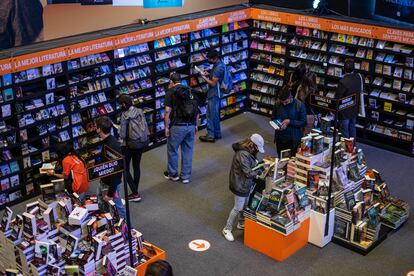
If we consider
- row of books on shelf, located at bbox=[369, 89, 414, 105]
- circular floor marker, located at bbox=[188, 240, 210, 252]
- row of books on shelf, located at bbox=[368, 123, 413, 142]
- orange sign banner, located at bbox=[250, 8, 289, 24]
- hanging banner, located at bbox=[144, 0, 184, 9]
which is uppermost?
hanging banner, located at bbox=[144, 0, 184, 9]

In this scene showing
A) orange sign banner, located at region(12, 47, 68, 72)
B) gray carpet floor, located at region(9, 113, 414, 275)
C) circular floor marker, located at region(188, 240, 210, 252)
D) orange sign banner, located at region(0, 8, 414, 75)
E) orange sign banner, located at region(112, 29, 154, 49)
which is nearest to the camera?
gray carpet floor, located at region(9, 113, 414, 275)

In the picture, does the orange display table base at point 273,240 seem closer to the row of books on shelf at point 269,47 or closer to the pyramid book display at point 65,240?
the pyramid book display at point 65,240

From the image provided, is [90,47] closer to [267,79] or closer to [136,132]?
[136,132]

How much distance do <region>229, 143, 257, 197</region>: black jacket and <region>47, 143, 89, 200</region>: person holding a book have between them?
1.88 metres

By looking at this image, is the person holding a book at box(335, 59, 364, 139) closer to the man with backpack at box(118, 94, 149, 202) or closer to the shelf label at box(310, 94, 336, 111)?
the shelf label at box(310, 94, 336, 111)

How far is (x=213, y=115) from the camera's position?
36.8ft

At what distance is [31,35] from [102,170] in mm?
4464

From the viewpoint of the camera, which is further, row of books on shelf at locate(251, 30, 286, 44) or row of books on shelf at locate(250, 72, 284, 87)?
row of books on shelf at locate(250, 72, 284, 87)

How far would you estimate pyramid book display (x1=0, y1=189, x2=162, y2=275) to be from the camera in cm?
612

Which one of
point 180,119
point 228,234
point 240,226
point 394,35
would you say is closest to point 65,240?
point 228,234

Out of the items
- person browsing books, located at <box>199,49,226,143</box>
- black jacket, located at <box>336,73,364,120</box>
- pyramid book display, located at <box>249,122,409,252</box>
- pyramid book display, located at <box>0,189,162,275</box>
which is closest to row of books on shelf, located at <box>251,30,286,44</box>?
person browsing books, located at <box>199,49,226,143</box>

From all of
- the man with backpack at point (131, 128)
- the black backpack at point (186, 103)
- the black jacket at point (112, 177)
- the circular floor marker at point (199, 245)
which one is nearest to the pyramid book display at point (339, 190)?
the circular floor marker at point (199, 245)

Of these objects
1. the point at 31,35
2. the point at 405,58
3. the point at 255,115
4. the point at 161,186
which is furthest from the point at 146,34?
the point at 405,58

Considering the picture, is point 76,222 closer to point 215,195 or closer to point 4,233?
point 4,233
